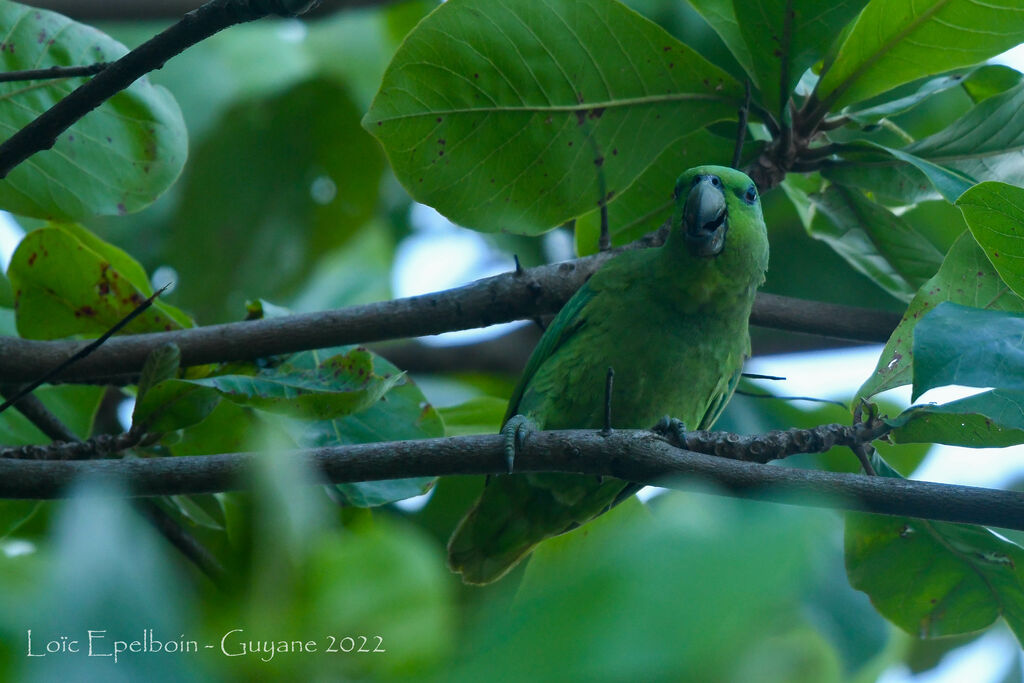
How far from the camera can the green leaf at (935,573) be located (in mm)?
2430

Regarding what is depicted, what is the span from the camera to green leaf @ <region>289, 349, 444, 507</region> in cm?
257

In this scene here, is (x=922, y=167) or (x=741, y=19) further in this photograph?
(x=741, y=19)

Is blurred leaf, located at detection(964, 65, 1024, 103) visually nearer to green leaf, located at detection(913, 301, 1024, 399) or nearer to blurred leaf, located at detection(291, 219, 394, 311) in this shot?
green leaf, located at detection(913, 301, 1024, 399)

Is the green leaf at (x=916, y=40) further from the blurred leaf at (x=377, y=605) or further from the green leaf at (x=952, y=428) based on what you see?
the blurred leaf at (x=377, y=605)

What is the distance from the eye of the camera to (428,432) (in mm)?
2818

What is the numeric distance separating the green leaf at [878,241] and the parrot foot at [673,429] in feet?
3.11

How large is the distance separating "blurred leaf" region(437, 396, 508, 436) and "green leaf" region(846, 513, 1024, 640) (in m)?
1.24

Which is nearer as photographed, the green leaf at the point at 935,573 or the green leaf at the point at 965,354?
the green leaf at the point at 965,354

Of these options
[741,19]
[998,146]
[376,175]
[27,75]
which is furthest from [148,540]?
[376,175]

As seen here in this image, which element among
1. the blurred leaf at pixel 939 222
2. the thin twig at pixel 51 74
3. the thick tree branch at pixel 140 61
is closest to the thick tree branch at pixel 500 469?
the thick tree branch at pixel 140 61

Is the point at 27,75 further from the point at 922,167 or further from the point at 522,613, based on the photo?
the point at 922,167

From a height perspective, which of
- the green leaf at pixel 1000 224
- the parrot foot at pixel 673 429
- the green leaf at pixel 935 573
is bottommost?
the green leaf at pixel 935 573

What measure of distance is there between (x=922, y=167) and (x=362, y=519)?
6.02 ft

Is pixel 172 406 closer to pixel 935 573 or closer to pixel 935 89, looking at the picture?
pixel 935 573
